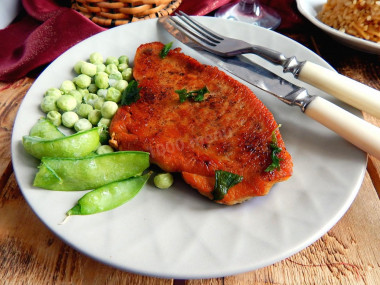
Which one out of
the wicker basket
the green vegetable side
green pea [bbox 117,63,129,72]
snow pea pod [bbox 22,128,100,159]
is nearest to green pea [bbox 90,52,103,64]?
green pea [bbox 117,63,129,72]

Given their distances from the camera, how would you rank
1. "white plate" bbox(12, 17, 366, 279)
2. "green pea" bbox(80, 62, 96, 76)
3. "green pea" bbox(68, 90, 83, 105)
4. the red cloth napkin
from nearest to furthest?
"white plate" bbox(12, 17, 366, 279), "green pea" bbox(68, 90, 83, 105), "green pea" bbox(80, 62, 96, 76), the red cloth napkin

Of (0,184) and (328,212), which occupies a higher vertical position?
(328,212)

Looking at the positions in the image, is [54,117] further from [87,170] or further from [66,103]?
[87,170]

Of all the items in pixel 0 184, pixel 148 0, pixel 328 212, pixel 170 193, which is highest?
pixel 148 0

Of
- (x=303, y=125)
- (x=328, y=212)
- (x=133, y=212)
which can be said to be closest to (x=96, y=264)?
(x=133, y=212)

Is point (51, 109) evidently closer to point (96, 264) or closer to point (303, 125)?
point (96, 264)

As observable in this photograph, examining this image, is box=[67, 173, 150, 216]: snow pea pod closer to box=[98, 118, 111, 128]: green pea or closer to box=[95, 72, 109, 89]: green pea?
box=[98, 118, 111, 128]: green pea

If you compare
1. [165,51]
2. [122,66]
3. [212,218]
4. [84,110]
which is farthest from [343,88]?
[84,110]
